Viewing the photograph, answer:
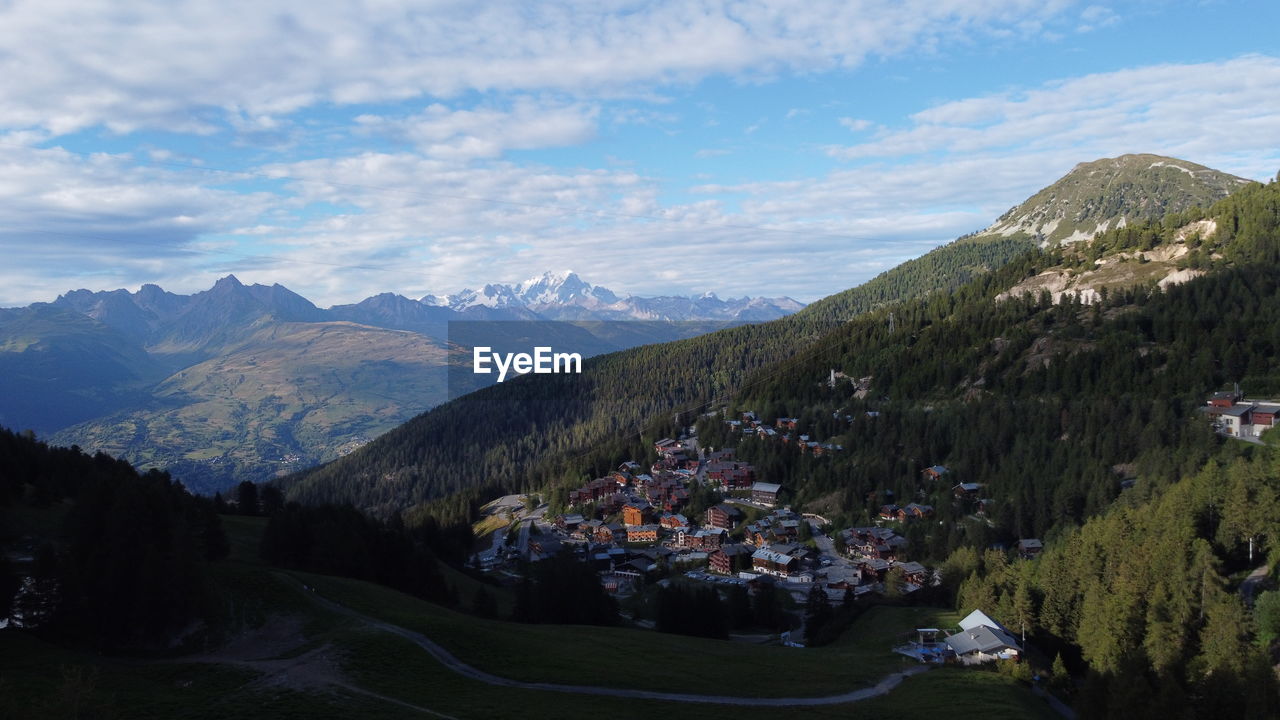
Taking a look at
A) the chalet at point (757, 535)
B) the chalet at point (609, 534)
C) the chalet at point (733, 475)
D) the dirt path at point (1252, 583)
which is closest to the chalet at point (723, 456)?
the chalet at point (733, 475)

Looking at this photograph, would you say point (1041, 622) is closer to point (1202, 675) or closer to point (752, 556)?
point (1202, 675)

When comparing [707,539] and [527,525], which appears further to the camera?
[527,525]

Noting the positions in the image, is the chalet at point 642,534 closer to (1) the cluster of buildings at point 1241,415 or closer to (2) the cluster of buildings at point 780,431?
(2) the cluster of buildings at point 780,431

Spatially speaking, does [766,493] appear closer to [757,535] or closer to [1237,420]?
[757,535]

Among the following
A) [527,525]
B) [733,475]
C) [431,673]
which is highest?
[431,673]

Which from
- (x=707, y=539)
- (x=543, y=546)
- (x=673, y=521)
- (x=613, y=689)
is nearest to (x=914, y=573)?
(x=707, y=539)

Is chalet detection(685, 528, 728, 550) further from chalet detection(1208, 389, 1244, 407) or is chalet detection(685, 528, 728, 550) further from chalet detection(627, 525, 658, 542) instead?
chalet detection(1208, 389, 1244, 407)
